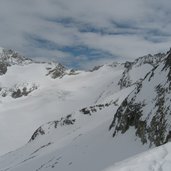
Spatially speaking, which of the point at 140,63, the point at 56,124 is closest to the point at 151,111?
the point at 56,124

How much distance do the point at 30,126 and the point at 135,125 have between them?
144m

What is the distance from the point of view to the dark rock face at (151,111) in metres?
27.5

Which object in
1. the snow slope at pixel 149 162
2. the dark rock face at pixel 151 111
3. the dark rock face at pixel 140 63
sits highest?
the snow slope at pixel 149 162

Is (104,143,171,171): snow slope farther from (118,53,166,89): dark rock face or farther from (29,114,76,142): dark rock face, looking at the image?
(118,53,166,89): dark rock face

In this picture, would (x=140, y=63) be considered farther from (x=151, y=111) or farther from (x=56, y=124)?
(x=151, y=111)

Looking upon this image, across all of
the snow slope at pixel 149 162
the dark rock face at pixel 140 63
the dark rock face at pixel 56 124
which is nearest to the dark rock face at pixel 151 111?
the snow slope at pixel 149 162

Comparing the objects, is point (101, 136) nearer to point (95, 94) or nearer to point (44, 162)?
point (44, 162)

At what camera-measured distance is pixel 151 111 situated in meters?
30.5

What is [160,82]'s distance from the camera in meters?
32.6

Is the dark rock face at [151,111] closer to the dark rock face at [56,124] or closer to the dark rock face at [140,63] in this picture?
the dark rock face at [56,124]

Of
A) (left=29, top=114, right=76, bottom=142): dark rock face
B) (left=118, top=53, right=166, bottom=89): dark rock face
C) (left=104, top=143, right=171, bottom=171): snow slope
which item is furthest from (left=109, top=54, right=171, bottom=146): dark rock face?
(left=118, top=53, right=166, bottom=89): dark rock face

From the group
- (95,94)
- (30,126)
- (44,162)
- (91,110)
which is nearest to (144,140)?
(44,162)

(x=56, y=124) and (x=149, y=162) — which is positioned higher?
(x=149, y=162)

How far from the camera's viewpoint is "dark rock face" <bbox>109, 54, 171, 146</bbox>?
27458 millimetres
